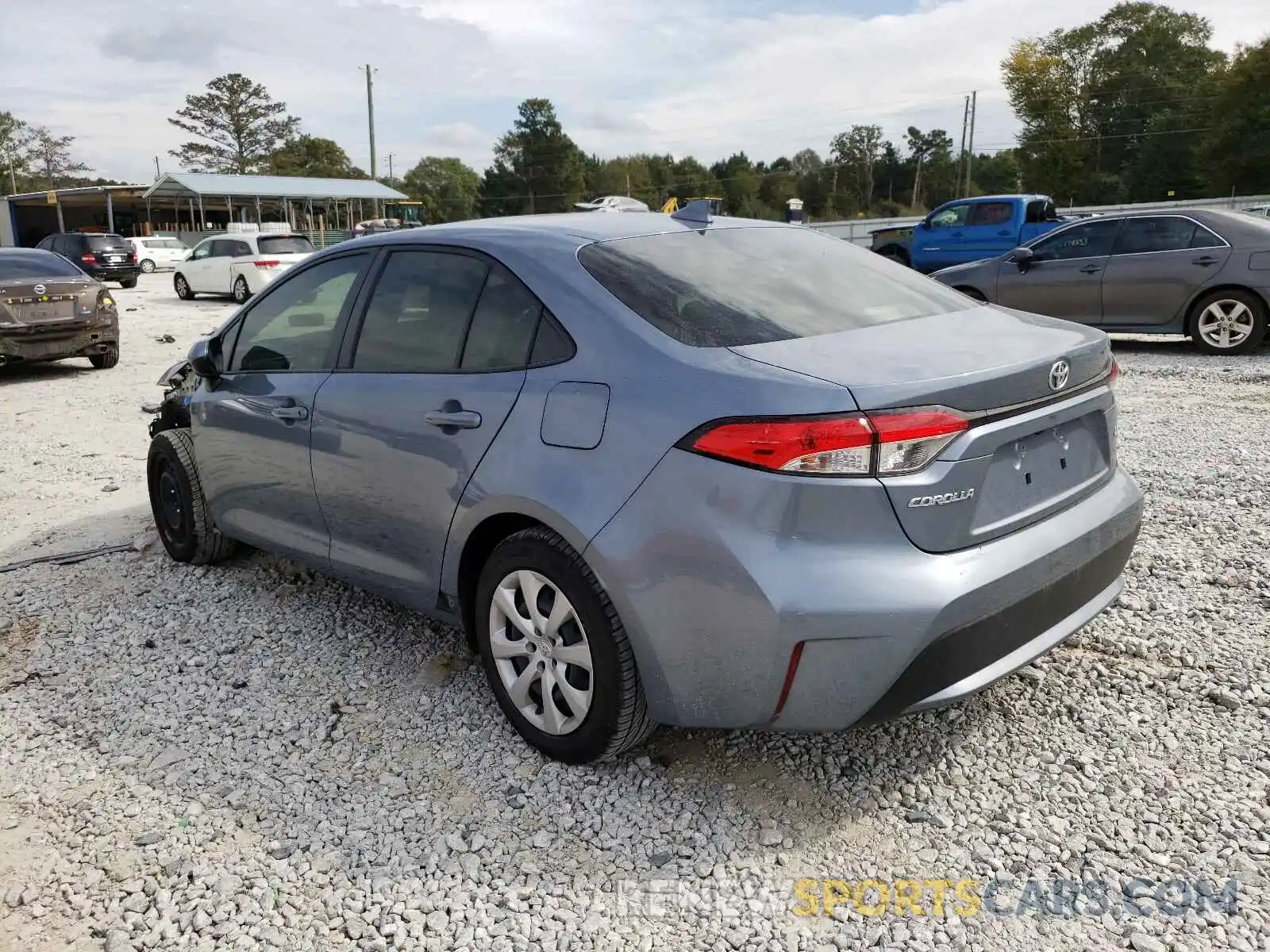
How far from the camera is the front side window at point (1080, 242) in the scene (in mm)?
10594

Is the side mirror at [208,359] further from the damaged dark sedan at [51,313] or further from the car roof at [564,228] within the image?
the damaged dark sedan at [51,313]

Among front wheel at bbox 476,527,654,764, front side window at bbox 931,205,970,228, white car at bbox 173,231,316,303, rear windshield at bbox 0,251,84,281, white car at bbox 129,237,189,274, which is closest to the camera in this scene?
front wheel at bbox 476,527,654,764

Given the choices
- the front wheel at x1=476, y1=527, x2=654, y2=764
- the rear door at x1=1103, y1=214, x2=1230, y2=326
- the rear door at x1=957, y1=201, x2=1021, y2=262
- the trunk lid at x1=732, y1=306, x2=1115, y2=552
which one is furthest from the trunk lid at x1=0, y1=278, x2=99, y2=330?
the rear door at x1=957, y1=201, x2=1021, y2=262

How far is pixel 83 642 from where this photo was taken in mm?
4047

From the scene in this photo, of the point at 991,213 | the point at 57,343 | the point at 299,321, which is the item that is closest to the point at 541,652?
the point at 299,321

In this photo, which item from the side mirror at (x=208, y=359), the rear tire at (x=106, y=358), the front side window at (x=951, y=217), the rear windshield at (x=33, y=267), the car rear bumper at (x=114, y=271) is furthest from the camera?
the car rear bumper at (x=114, y=271)

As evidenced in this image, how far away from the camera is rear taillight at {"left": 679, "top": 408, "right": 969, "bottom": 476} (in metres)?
2.33

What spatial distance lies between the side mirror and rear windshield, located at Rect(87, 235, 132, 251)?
2940 centimetres

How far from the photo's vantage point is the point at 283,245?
21.0 meters

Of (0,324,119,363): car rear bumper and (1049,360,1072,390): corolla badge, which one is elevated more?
(1049,360,1072,390): corolla badge

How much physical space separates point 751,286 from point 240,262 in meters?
20.3

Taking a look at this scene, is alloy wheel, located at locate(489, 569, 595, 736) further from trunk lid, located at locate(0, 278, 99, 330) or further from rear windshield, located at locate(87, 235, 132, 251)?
rear windshield, located at locate(87, 235, 132, 251)

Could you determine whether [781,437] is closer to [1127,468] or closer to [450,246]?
[450,246]

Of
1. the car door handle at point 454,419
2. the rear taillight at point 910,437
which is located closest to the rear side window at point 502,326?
the car door handle at point 454,419
